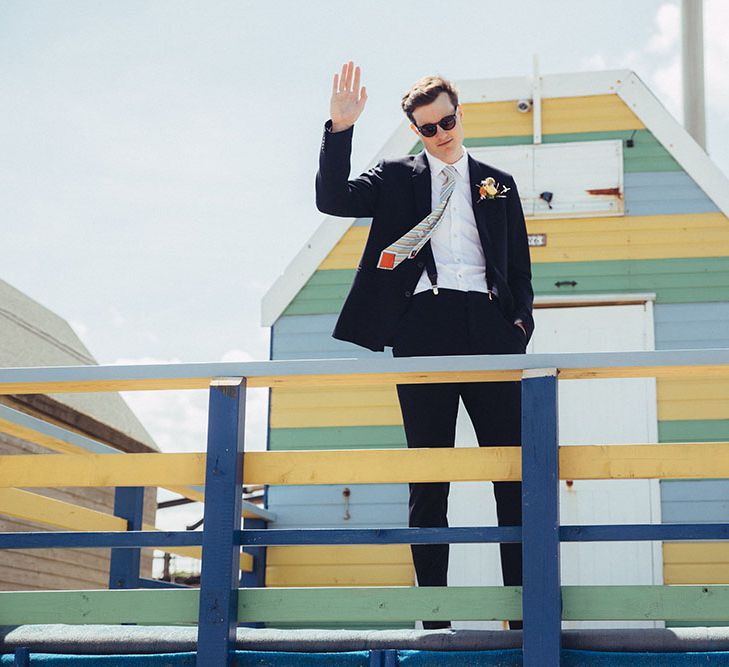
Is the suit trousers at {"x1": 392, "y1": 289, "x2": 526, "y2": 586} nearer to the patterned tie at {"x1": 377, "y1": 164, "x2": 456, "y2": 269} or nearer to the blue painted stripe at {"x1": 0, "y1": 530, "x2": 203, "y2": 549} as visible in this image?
the patterned tie at {"x1": 377, "y1": 164, "x2": 456, "y2": 269}

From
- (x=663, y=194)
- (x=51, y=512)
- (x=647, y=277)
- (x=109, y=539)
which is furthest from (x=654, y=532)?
(x=663, y=194)

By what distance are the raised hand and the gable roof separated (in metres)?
4.03

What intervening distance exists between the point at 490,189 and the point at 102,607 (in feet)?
6.50

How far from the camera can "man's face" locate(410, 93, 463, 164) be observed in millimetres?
3775

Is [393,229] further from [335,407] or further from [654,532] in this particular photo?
[335,407]

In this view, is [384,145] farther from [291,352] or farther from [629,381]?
[629,381]

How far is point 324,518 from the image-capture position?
743 cm

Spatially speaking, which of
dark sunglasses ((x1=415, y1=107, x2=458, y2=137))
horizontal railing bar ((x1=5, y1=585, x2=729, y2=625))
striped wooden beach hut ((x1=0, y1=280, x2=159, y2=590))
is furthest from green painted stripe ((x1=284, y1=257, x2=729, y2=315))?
horizontal railing bar ((x1=5, y1=585, x2=729, y2=625))

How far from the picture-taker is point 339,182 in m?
3.76

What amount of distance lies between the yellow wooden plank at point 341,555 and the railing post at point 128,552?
1315mm

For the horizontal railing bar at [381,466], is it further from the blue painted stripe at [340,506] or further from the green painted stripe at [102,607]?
the blue painted stripe at [340,506]

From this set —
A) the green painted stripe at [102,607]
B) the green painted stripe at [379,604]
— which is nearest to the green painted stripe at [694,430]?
the green painted stripe at [379,604]

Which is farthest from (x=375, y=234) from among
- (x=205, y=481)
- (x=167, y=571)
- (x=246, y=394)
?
(x=167, y=571)

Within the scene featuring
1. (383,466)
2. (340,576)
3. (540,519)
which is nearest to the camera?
(540,519)
